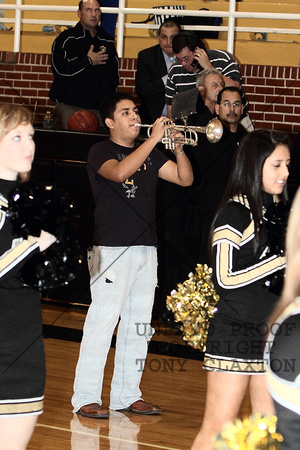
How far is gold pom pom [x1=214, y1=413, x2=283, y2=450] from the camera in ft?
4.77

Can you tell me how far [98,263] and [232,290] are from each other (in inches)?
57.2

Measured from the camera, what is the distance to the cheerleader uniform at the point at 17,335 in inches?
92.2

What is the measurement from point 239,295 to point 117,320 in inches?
57.9

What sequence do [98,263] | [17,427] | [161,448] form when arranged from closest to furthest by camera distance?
[17,427]
[161,448]
[98,263]

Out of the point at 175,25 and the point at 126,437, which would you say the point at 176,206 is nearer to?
the point at 175,25

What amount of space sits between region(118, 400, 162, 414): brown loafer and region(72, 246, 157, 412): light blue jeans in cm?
3

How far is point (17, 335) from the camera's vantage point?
2.37 m

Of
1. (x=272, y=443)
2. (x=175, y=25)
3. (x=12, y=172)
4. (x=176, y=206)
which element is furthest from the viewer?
(x=175, y=25)

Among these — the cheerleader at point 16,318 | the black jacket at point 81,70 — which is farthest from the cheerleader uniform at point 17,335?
the black jacket at point 81,70

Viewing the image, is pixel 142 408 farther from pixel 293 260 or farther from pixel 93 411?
pixel 293 260

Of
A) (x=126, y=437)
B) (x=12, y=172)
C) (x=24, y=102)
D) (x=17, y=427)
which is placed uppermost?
(x=24, y=102)

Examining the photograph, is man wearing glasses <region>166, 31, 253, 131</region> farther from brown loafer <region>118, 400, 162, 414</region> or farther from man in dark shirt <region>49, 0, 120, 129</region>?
brown loafer <region>118, 400, 162, 414</region>

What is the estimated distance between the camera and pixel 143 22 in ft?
25.3

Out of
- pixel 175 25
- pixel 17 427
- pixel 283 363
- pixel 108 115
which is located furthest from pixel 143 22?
pixel 283 363
